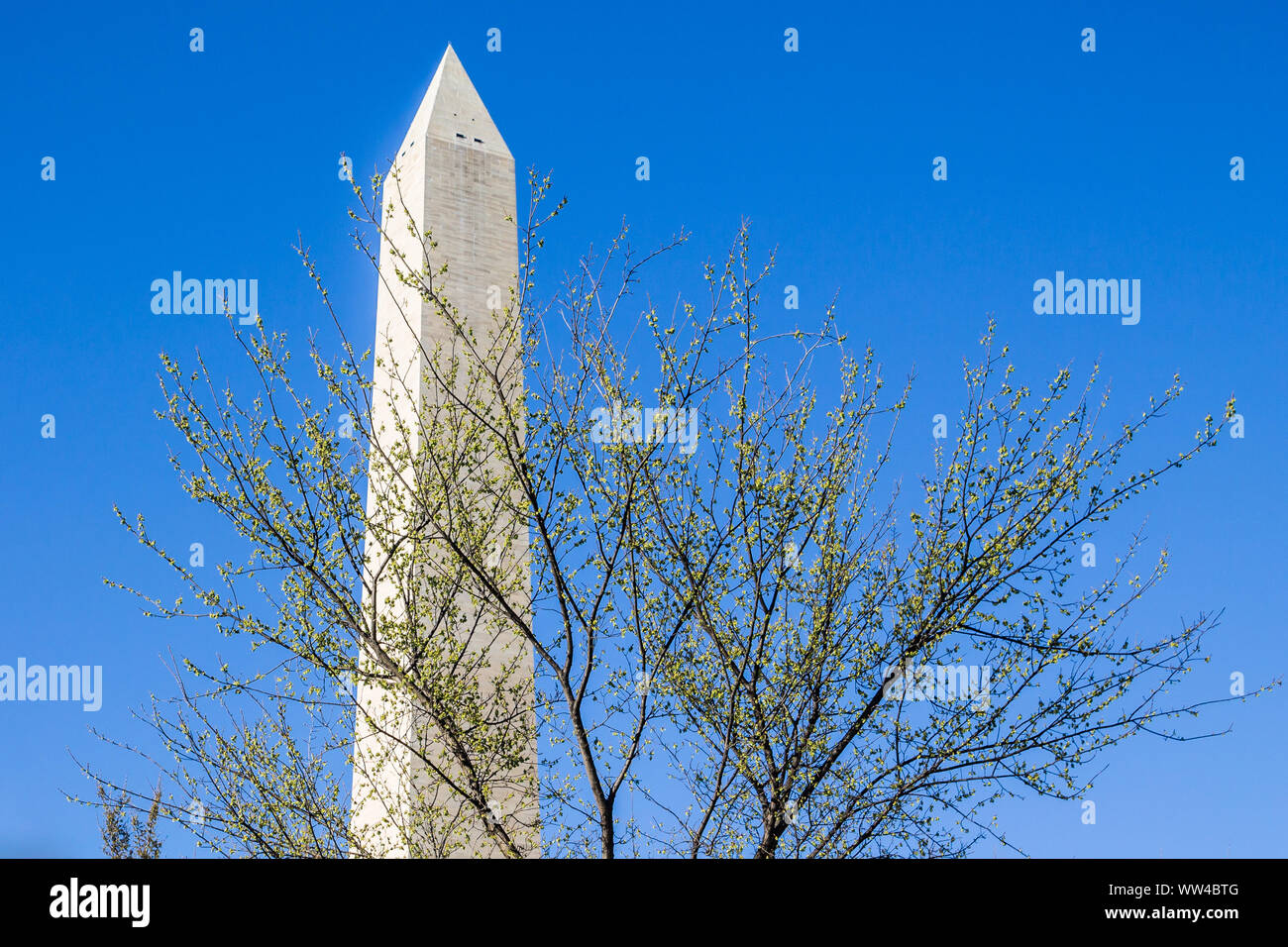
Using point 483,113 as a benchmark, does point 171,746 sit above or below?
below

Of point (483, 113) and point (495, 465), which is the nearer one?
point (495, 465)

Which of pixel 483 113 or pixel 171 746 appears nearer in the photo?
pixel 171 746

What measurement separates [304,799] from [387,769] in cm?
353

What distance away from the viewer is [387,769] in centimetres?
1753

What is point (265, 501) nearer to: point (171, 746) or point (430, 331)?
point (171, 746)

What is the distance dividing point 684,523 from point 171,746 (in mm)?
6413
